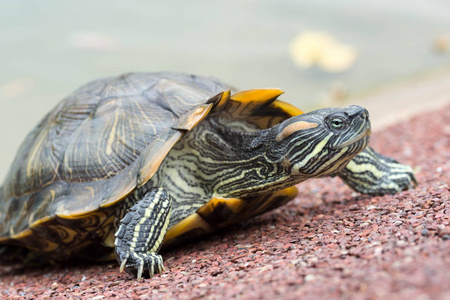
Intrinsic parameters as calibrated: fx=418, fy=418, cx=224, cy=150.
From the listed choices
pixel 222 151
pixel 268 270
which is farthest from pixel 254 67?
pixel 268 270

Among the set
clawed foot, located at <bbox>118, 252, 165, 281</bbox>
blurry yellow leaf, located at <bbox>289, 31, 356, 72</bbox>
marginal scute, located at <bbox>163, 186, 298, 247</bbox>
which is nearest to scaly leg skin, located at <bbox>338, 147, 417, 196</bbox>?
marginal scute, located at <bbox>163, 186, 298, 247</bbox>

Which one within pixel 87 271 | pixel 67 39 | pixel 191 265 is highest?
pixel 67 39

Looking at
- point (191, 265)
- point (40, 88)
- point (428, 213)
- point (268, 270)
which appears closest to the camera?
point (268, 270)

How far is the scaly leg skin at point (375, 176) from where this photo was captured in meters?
4.08

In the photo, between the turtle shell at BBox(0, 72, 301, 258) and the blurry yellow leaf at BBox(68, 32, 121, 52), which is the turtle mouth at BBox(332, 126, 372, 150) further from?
the blurry yellow leaf at BBox(68, 32, 121, 52)

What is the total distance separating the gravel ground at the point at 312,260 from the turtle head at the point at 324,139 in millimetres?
510

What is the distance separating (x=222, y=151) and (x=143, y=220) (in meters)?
0.99

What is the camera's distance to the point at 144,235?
314 cm

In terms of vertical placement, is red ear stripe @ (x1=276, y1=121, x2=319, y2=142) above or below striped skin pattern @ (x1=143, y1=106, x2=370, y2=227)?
above

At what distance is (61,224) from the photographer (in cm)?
365

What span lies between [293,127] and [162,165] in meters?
1.20

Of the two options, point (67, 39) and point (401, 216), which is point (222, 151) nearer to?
point (401, 216)

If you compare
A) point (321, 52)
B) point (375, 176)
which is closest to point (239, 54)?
point (321, 52)

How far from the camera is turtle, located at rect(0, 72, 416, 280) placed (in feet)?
10.5
